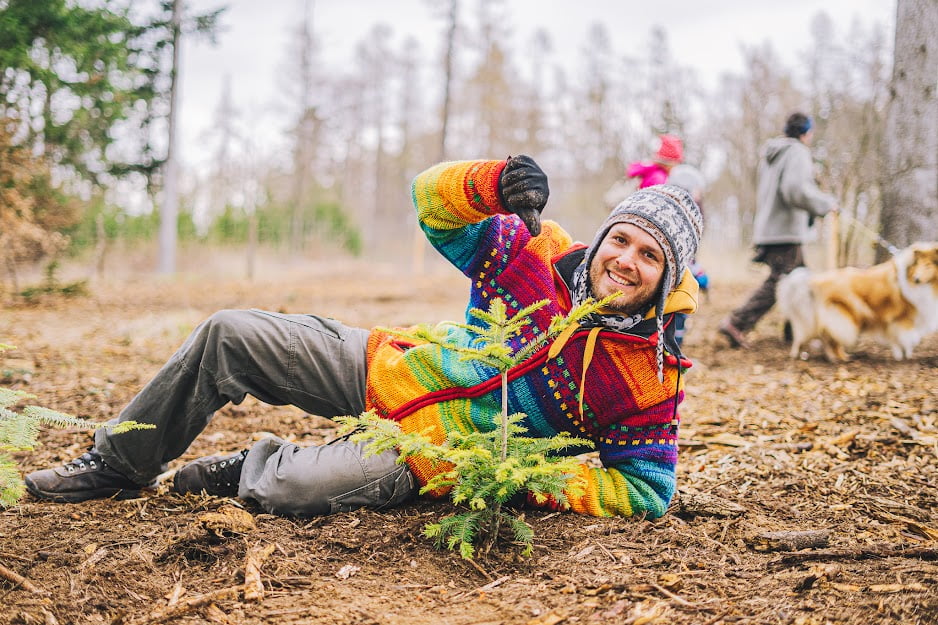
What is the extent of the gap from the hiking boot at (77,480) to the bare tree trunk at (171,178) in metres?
16.0

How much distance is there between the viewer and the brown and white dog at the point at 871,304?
5.46 meters

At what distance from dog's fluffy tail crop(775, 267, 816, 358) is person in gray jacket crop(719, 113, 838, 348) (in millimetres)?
251

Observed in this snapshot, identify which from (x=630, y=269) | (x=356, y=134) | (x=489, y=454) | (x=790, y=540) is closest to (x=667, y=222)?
(x=630, y=269)

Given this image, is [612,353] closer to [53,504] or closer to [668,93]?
[53,504]

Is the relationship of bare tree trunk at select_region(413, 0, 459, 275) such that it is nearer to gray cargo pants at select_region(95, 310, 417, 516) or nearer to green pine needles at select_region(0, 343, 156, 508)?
gray cargo pants at select_region(95, 310, 417, 516)

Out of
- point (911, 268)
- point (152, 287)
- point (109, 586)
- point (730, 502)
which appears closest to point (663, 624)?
point (730, 502)

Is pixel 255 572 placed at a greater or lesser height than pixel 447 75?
lesser

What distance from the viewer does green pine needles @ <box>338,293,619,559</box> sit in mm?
1918

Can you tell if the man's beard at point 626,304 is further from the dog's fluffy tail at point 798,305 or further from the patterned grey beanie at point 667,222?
the dog's fluffy tail at point 798,305

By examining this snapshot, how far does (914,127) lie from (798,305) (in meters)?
2.14

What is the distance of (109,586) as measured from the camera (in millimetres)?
1932

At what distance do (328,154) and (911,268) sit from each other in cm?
2726

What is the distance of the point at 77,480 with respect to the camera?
255 cm

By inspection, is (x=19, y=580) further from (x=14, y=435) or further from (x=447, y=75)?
(x=447, y=75)
